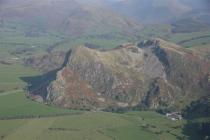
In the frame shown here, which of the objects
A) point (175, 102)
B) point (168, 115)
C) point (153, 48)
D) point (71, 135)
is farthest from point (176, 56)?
point (71, 135)

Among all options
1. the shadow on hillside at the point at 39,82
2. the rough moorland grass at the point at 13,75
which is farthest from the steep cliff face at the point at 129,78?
the rough moorland grass at the point at 13,75

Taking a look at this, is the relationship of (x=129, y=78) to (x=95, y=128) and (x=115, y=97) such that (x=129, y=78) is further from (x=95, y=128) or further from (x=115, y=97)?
(x=95, y=128)

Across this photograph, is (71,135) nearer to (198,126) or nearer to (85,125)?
(85,125)

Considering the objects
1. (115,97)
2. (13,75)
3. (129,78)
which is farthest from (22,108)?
(13,75)

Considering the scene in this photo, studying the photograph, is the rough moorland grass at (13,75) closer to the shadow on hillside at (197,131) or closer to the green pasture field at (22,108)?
the green pasture field at (22,108)

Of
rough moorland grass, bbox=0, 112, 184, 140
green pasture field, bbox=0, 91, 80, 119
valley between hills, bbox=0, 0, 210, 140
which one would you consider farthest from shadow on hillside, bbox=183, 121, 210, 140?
green pasture field, bbox=0, 91, 80, 119

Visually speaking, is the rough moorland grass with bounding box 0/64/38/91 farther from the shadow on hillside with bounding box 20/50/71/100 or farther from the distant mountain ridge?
the distant mountain ridge
